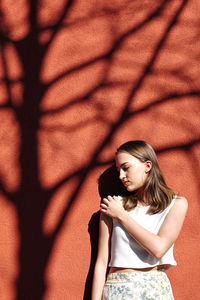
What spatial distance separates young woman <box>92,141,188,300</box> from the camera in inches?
97.3

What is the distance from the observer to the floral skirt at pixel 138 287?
246cm

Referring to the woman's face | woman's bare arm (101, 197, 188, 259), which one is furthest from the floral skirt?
the woman's face

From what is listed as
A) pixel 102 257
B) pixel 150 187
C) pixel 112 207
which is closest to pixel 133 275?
pixel 102 257

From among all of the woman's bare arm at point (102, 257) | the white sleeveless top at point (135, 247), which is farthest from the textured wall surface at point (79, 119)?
the white sleeveless top at point (135, 247)

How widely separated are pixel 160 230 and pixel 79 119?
111 cm

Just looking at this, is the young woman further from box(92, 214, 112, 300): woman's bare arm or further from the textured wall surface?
the textured wall surface

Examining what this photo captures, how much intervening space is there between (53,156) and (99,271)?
3.17 ft

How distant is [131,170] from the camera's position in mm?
2635

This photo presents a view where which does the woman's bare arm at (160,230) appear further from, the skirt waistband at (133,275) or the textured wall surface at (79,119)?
the textured wall surface at (79,119)

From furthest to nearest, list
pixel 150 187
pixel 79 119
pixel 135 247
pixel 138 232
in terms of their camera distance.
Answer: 1. pixel 79 119
2. pixel 150 187
3. pixel 135 247
4. pixel 138 232

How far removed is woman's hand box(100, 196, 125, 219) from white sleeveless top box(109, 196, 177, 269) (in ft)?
0.29

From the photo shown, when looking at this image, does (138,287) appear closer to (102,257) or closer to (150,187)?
(102,257)

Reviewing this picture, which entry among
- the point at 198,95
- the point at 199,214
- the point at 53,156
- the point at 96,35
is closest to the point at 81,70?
the point at 96,35

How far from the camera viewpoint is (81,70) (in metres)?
3.08
